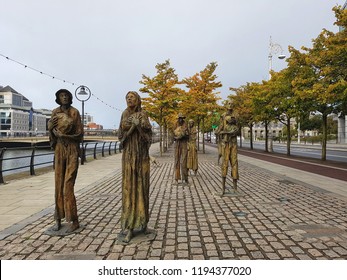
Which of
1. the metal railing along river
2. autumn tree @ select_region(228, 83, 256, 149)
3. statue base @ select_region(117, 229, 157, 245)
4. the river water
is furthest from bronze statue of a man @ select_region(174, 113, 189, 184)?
autumn tree @ select_region(228, 83, 256, 149)

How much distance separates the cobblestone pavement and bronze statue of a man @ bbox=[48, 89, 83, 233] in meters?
0.50

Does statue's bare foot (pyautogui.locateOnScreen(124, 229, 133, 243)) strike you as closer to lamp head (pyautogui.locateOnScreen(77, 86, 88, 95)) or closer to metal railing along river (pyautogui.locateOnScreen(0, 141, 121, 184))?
metal railing along river (pyautogui.locateOnScreen(0, 141, 121, 184))

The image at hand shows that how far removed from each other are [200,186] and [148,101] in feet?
46.0

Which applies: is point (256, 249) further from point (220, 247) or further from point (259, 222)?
point (259, 222)

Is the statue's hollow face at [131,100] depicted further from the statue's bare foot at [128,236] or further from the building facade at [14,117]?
the building facade at [14,117]

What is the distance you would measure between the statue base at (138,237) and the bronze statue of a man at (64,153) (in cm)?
99

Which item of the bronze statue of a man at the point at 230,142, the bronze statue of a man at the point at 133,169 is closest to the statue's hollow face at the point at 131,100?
the bronze statue of a man at the point at 133,169

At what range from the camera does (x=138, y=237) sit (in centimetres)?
433

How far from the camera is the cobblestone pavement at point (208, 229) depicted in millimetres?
3811

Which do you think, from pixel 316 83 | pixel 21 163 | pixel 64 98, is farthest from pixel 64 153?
pixel 21 163

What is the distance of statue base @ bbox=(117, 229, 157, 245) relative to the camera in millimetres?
4178

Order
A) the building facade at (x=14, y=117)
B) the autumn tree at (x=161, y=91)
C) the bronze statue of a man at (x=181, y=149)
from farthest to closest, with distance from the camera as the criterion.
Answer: the building facade at (x=14, y=117)
the autumn tree at (x=161, y=91)
the bronze statue of a man at (x=181, y=149)

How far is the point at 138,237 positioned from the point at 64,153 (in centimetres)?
182

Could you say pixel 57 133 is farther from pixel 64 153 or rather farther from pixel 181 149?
pixel 181 149
